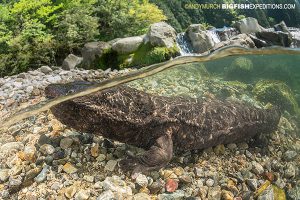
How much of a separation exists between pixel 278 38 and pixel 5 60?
12.4 m

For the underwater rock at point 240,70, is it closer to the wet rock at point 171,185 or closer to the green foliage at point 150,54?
the wet rock at point 171,185

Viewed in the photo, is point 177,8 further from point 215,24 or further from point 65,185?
point 65,185

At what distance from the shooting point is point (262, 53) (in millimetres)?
10047

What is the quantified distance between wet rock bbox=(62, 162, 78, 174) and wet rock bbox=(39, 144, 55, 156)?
0.39 metres

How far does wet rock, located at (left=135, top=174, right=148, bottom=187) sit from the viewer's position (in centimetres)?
508

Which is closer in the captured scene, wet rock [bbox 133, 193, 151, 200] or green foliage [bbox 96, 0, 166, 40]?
wet rock [bbox 133, 193, 151, 200]

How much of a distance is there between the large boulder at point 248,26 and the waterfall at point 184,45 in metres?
3.73

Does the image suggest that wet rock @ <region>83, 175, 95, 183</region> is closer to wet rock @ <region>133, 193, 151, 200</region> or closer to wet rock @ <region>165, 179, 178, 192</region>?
wet rock @ <region>133, 193, 151, 200</region>

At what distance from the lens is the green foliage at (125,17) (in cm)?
1850

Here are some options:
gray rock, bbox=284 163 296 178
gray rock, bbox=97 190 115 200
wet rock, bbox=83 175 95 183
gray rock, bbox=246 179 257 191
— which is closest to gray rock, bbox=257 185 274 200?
gray rock, bbox=246 179 257 191

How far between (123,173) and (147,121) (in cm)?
91

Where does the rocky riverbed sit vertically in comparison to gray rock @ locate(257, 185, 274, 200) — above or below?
above

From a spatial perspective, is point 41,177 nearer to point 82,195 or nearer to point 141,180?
point 82,195

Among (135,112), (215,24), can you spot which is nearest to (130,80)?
(135,112)
